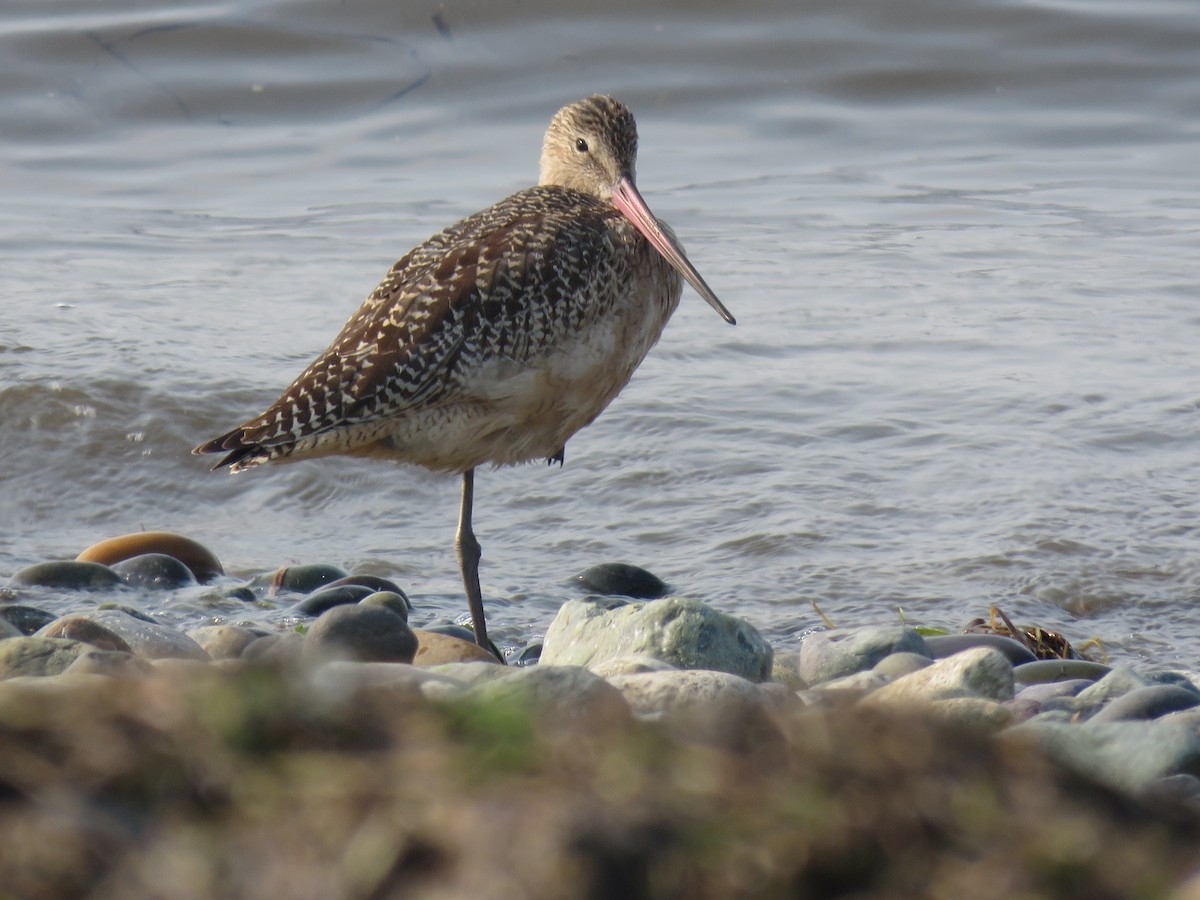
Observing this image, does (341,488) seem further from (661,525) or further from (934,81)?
(934,81)

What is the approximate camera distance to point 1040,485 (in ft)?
19.2

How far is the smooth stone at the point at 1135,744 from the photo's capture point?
2.55m

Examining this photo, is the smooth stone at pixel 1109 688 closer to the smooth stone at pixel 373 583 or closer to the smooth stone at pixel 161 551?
the smooth stone at pixel 373 583

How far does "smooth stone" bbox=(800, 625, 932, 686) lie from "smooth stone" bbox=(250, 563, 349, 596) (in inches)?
67.7

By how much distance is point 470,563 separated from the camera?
15.7 feet

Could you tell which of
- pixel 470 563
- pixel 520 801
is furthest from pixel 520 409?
pixel 520 801

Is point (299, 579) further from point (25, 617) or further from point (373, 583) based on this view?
point (25, 617)

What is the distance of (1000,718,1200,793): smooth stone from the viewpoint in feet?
8.37

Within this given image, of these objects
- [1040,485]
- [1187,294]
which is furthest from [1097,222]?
[1040,485]

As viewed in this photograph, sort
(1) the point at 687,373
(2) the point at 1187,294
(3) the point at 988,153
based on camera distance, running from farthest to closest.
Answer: (3) the point at 988,153
(2) the point at 1187,294
(1) the point at 687,373

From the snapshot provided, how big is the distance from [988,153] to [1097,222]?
1934 millimetres

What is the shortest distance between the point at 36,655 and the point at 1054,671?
7.59ft

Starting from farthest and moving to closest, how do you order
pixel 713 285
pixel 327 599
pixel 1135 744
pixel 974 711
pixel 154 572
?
pixel 713 285, pixel 154 572, pixel 327 599, pixel 974 711, pixel 1135 744

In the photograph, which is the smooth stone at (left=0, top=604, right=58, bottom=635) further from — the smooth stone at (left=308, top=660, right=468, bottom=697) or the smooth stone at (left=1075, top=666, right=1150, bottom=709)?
the smooth stone at (left=1075, top=666, right=1150, bottom=709)
